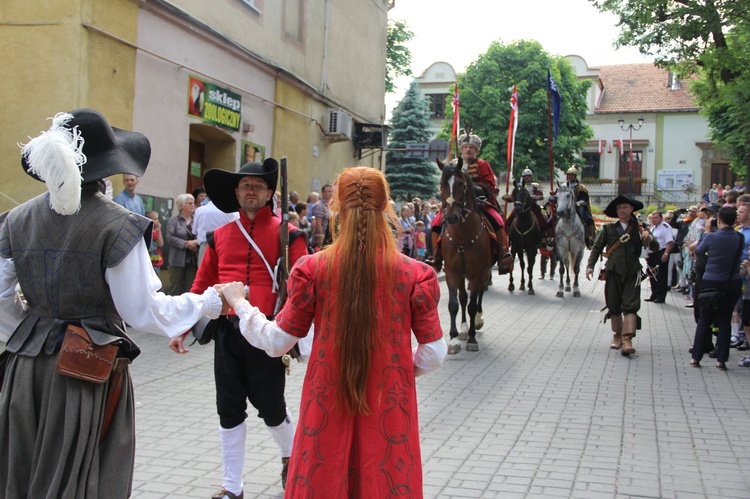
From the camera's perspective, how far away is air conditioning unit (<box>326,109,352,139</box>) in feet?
68.1

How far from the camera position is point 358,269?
3.11 meters

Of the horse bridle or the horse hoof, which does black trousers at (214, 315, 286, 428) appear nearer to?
the horse hoof

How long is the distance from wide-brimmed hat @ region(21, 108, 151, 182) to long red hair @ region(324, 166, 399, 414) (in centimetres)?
94

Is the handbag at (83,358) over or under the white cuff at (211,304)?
under

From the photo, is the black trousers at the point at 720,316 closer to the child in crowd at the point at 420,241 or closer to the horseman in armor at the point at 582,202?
the horseman in armor at the point at 582,202

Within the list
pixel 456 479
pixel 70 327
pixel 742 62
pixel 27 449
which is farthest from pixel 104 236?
pixel 742 62

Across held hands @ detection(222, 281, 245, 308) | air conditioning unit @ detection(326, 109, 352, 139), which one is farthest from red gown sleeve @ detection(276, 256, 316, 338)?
air conditioning unit @ detection(326, 109, 352, 139)

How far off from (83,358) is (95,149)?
2.98ft

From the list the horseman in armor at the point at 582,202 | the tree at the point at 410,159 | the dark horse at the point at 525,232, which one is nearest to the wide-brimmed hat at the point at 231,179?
the dark horse at the point at 525,232

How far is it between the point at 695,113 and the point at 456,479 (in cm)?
5481

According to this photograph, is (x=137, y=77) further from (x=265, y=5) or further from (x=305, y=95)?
(x=305, y=95)

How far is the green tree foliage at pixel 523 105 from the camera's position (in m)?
46.1

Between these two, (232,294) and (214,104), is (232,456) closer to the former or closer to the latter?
(232,294)

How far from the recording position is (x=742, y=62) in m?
12.5
